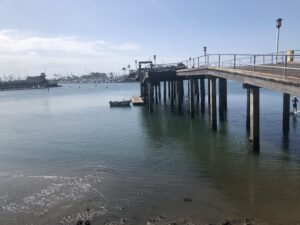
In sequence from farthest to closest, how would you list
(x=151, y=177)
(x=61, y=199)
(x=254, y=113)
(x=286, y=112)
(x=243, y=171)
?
(x=286, y=112) < (x=254, y=113) < (x=243, y=171) < (x=151, y=177) < (x=61, y=199)

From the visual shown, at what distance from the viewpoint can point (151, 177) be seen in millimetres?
16922

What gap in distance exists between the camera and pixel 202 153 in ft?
70.4

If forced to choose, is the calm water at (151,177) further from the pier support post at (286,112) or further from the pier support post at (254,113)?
the pier support post at (254,113)

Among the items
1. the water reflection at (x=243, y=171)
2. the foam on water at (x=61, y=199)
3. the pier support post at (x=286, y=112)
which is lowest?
the foam on water at (x=61, y=199)

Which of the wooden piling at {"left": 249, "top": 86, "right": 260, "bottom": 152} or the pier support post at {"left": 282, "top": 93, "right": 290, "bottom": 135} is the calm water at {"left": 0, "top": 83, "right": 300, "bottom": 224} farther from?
the wooden piling at {"left": 249, "top": 86, "right": 260, "bottom": 152}

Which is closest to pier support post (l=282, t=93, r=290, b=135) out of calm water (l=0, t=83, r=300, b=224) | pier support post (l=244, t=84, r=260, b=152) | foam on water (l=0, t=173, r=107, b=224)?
calm water (l=0, t=83, r=300, b=224)

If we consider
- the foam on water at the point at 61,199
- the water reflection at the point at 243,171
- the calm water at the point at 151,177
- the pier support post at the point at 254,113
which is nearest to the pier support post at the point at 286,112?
the calm water at the point at 151,177

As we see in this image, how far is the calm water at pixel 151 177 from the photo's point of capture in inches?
511

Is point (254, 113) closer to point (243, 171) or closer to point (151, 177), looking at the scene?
point (243, 171)

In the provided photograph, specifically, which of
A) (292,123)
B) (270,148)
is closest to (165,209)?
(270,148)

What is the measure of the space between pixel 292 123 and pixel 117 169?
1686cm

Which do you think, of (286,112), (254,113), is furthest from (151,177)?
(286,112)

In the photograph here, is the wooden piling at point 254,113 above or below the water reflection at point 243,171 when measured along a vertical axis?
above

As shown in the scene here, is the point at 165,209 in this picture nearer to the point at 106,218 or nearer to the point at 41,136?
the point at 106,218
